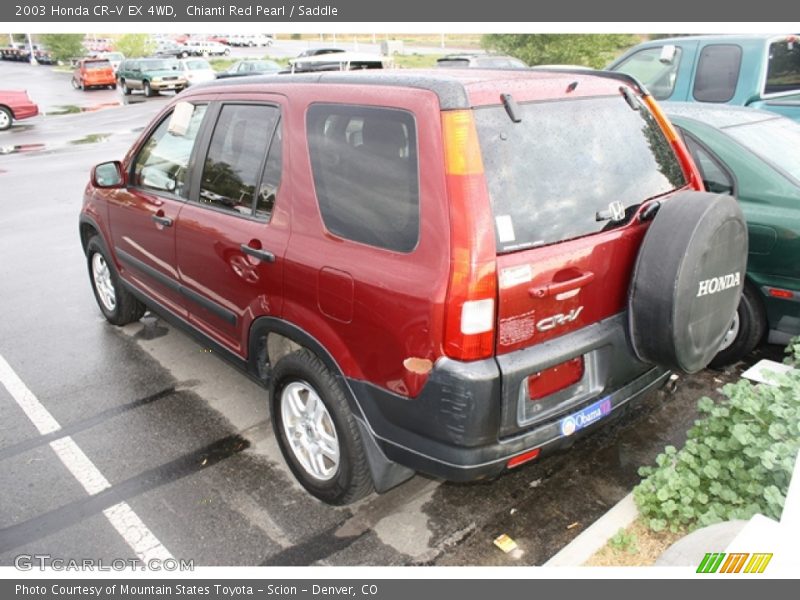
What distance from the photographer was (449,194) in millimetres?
2316

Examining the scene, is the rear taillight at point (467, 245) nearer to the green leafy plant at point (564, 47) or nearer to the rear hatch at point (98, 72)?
the green leafy plant at point (564, 47)

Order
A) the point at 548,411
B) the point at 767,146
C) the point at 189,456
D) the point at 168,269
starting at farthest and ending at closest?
the point at 767,146, the point at 168,269, the point at 189,456, the point at 548,411

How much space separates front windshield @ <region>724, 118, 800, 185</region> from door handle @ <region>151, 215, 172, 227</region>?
3.64m

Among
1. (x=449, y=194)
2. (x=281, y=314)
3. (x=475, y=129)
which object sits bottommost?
(x=281, y=314)

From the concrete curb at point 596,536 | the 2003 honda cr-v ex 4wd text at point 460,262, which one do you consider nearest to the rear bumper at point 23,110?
the 2003 honda cr-v ex 4wd text at point 460,262

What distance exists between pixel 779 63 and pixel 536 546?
268 inches

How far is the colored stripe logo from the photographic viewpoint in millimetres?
2066

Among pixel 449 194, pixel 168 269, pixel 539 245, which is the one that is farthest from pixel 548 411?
pixel 168 269

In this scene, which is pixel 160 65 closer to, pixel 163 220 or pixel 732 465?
pixel 163 220

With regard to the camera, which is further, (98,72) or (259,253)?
(98,72)

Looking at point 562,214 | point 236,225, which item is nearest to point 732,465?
point 562,214

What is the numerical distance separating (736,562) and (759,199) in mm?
2729

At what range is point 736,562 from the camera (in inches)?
82.4

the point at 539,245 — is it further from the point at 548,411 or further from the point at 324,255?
the point at 324,255
